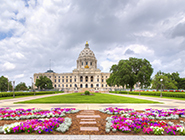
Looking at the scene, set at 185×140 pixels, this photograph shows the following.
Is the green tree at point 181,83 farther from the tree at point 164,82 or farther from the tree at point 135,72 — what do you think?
the tree at point 135,72

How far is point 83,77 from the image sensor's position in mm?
119750

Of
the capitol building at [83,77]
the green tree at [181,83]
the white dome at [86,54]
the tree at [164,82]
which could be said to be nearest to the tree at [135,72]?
the tree at [164,82]

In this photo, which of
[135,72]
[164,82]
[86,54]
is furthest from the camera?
[86,54]

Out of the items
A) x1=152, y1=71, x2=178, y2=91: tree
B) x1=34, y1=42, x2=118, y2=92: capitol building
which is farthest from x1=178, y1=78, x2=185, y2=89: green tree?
x1=34, y1=42, x2=118, y2=92: capitol building

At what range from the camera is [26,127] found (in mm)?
6234

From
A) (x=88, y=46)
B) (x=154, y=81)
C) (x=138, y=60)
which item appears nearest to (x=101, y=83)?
(x=88, y=46)

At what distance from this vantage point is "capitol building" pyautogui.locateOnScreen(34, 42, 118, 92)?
→ 118250mm

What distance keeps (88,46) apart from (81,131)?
152 m

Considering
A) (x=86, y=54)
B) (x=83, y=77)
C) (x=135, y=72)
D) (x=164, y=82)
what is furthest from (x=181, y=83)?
(x=86, y=54)

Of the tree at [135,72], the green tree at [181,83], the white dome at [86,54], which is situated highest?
the white dome at [86,54]

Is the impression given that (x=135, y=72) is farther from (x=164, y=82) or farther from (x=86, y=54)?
(x=86, y=54)

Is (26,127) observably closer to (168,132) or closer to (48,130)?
(48,130)

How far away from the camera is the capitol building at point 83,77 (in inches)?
4656

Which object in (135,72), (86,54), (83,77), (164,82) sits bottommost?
(164,82)
